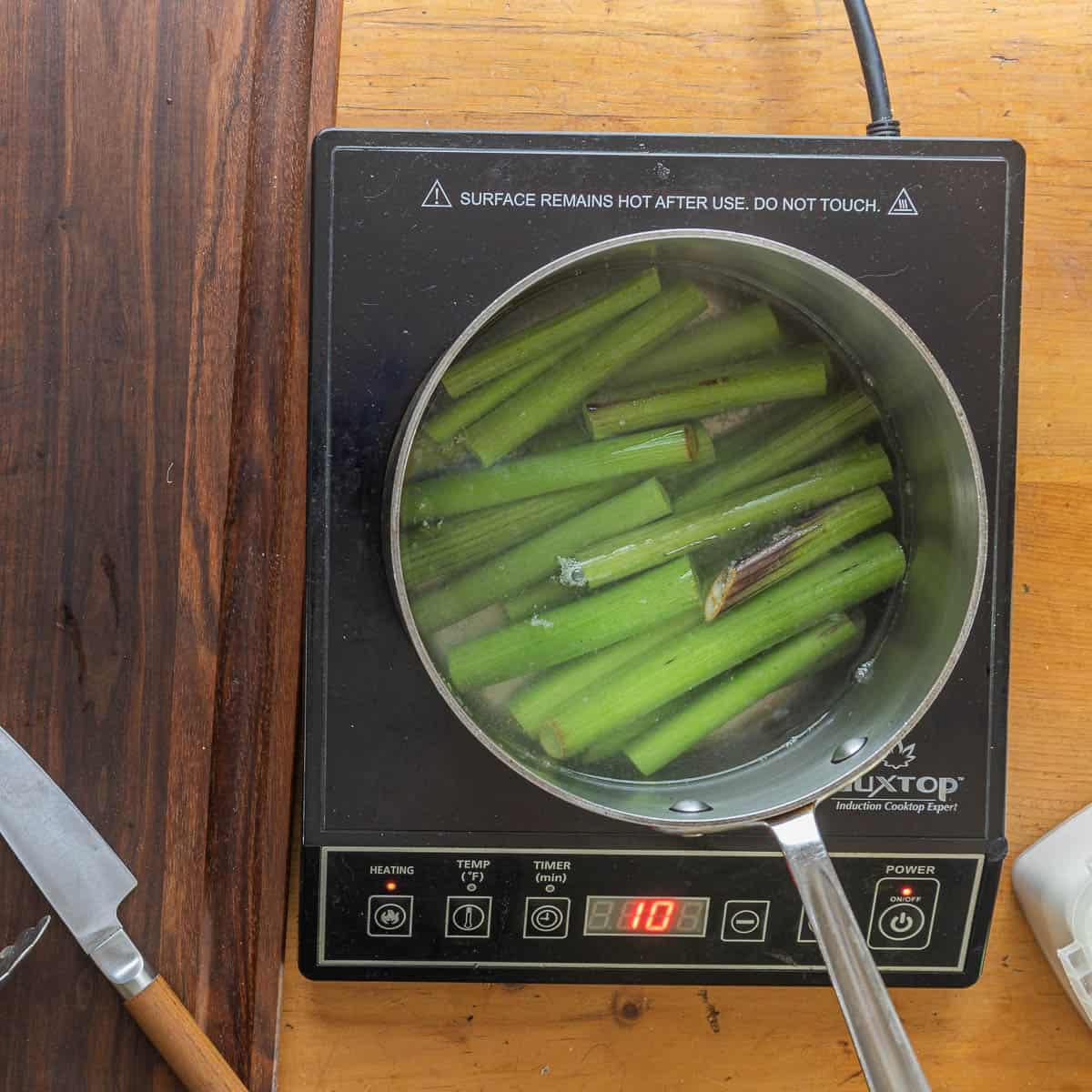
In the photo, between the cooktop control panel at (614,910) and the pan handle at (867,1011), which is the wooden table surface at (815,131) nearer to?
the cooktop control panel at (614,910)

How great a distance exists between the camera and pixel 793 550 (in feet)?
1.92

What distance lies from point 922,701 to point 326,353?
1.14 ft

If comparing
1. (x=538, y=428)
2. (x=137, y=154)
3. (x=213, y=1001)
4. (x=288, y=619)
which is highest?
(x=137, y=154)

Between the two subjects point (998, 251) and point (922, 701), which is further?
point (998, 251)

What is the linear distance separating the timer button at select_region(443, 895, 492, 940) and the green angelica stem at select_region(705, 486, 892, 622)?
0.67 ft

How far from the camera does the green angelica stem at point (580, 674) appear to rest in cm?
57

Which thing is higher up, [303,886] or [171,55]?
[171,55]

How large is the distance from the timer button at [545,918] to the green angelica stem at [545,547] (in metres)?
0.17

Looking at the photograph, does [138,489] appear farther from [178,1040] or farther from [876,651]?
[876,651]

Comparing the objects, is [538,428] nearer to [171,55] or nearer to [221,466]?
[221,466]

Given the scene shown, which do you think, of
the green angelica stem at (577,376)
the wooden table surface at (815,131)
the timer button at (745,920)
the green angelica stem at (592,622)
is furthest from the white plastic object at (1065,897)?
the green angelica stem at (577,376)

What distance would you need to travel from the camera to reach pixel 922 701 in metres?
0.49

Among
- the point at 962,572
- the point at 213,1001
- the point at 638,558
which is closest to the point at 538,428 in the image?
the point at 638,558

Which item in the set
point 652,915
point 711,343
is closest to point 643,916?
point 652,915
